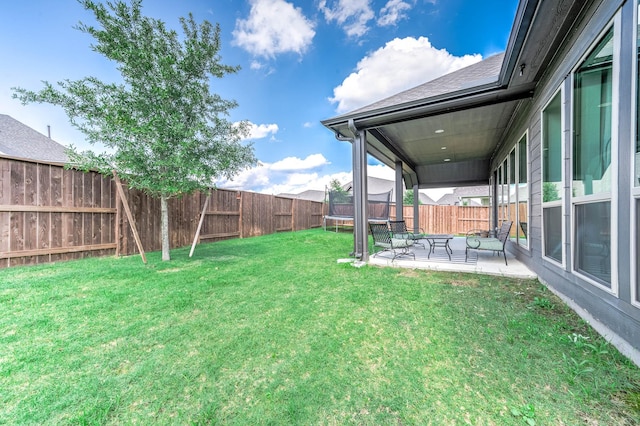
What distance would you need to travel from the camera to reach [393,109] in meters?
4.50

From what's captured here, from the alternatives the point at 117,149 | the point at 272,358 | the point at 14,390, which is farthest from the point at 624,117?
the point at 117,149

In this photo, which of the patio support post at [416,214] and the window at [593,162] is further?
the patio support post at [416,214]

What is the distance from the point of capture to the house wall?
1.71 metres

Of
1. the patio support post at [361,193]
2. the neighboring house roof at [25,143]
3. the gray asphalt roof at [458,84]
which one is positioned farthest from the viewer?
the neighboring house roof at [25,143]

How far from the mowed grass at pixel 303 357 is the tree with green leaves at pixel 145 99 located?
2.23m

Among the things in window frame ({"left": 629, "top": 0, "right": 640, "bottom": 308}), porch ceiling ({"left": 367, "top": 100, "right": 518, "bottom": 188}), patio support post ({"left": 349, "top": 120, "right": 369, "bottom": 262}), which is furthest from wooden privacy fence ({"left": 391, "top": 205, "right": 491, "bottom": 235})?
window frame ({"left": 629, "top": 0, "right": 640, "bottom": 308})

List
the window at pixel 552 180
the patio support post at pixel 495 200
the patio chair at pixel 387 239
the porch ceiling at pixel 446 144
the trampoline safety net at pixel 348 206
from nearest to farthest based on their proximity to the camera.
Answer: the window at pixel 552 180, the porch ceiling at pixel 446 144, the patio chair at pixel 387 239, the patio support post at pixel 495 200, the trampoline safety net at pixel 348 206

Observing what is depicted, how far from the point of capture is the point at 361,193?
206 inches

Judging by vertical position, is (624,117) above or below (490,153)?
below

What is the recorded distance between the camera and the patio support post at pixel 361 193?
518 centimetres

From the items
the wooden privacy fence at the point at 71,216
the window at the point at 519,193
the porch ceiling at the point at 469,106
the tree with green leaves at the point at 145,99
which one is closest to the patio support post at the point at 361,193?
the porch ceiling at the point at 469,106

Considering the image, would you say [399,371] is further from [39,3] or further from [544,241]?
[39,3]

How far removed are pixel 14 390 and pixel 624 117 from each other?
4429 mm

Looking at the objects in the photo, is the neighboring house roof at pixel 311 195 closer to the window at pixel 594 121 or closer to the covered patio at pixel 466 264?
the covered patio at pixel 466 264
